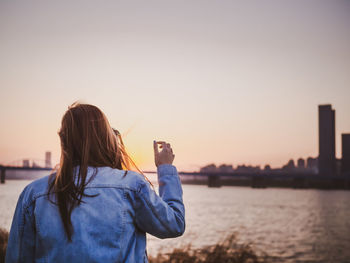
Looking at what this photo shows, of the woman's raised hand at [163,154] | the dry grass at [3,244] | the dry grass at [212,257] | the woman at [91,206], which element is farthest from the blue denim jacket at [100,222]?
the dry grass at [212,257]

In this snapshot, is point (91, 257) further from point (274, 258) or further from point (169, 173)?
point (274, 258)

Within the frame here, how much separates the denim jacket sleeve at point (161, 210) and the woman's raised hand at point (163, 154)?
15 centimetres

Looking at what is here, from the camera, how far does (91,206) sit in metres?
1.87

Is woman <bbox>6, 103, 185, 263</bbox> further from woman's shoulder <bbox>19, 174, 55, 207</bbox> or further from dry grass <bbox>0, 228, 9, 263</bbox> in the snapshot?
dry grass <bbox>0, 228, 9, 263</bbox>

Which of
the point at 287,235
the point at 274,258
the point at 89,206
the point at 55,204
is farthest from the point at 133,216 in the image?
the point at 287,235

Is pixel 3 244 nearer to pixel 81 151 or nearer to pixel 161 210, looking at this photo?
pixel 81 151

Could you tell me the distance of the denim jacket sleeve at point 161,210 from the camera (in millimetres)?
1944

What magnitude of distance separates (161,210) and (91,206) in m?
0.35

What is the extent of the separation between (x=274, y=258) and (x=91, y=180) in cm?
1722

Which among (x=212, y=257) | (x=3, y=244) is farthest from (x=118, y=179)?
(x=3, y=244)

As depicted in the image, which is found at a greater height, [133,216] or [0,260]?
[133,216]

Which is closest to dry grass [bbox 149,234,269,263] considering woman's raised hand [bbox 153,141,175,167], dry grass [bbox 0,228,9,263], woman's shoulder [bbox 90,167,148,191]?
dry grass [bbox 0,228,9,263]

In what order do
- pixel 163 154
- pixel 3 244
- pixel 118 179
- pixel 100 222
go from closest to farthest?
pixel 100 222, pixel 118 179, pixel 163 154, pixel 3 244

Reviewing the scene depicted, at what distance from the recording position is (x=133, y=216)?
6.43 feet
